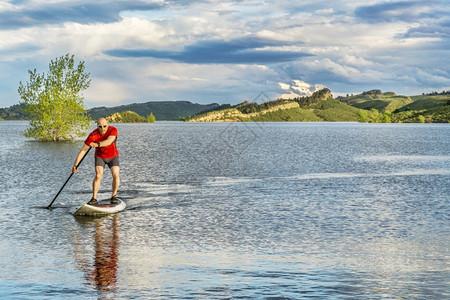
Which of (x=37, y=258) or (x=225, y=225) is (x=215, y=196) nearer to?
(x=225, y=225)

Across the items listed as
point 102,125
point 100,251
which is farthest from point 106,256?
point 102,125

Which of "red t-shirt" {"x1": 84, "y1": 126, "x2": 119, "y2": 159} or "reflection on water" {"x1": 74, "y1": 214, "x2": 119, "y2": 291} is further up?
"red t-shirt" {"x1": 84, "y1": 126, "x2": 119, "y2": 159}

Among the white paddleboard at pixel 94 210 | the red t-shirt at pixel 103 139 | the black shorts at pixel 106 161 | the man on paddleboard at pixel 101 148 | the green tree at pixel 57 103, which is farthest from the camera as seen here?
the green tree at pixel 57 103

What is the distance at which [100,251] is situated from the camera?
1363cm

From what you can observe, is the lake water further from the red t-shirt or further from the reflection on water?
the red t-shirt

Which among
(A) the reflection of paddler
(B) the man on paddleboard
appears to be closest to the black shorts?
(B) the man on paddleboard

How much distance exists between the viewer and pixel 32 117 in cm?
8081

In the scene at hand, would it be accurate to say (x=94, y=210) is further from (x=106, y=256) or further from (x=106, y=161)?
(x=106, y=256)

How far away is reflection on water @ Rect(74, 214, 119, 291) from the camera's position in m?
10.9

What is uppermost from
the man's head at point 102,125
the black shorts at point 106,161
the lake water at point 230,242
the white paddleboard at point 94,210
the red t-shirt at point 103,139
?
the man's head at point 102,125

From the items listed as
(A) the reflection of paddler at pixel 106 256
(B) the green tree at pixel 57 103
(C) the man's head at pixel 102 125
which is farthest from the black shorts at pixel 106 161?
(B) the green tree at pixel 57 103

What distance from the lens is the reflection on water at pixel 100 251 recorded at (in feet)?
35.9

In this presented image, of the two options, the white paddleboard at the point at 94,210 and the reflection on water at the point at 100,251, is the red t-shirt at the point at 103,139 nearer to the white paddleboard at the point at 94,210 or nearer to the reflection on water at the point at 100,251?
the white paddleboard at the point at 94,210

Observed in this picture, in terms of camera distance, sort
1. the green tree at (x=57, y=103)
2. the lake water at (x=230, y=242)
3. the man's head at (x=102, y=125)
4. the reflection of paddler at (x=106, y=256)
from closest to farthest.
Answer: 1. the lake water at (x=230, y=242)
2. the reflection of paddler at (x=106, y=256)
3. the man's head at (x=102, y=125)
4. the green tree at (x=57, y=103)
